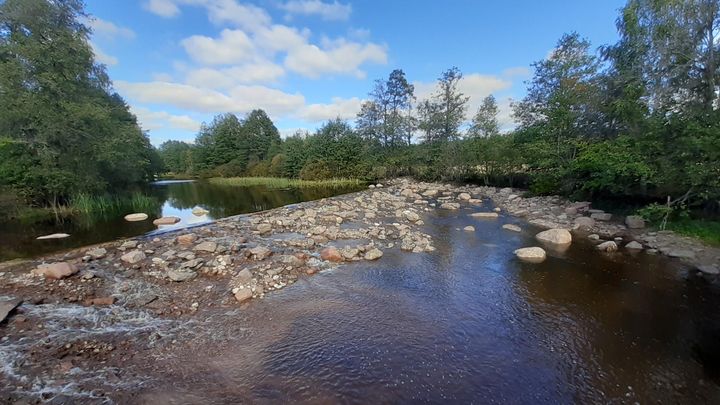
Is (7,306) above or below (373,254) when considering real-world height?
above

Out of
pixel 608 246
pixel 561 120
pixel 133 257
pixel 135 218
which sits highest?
pixel 561 120

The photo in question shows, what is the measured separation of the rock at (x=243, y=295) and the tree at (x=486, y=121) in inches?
1208

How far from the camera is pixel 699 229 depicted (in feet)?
33.5

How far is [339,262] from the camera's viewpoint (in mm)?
9266

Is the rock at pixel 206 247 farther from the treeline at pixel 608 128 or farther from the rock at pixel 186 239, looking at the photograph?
the treeline at pixel 608 128

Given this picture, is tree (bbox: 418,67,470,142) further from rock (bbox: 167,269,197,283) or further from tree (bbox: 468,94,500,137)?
rock (bbox: 167,269,197,283)

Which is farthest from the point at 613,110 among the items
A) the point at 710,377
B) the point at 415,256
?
the point at 710,377

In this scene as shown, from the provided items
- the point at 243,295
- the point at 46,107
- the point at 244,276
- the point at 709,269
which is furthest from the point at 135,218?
the point at 709,269

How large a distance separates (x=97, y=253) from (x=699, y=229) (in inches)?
828

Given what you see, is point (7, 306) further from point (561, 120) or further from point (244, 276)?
point (561, 120)

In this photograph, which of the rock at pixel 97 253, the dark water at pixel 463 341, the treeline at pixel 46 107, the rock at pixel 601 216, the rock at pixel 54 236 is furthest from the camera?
→ the treeline at pixel 46 107

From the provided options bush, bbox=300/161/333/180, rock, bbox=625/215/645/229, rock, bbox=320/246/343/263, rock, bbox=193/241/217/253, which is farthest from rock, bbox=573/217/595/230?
bush, bbox=300/161/333/180

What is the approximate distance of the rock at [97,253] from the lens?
916 cm

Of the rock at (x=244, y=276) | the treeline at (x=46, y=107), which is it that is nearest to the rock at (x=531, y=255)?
the rock at (x=244, y=276)
